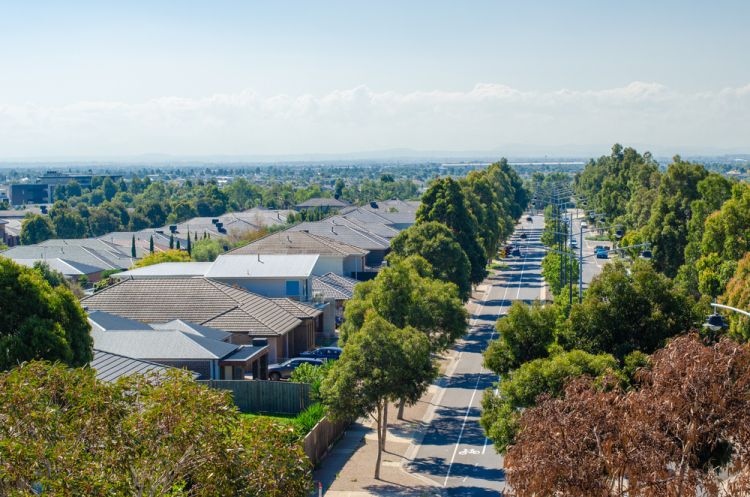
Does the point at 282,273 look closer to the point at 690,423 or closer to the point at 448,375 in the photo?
the point at 448,375

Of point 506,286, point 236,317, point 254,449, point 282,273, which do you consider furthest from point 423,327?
point 506,286

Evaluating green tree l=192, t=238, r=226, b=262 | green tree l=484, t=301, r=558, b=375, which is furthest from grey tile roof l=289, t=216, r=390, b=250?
green tree l=484, t=301, r=558, b=375

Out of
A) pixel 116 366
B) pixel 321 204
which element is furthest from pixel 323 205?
pixel 116 366

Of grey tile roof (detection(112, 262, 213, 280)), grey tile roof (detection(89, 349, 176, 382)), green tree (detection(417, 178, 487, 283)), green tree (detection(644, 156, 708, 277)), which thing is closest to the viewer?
grey tile roof (detection(89, 349, 176, 382))

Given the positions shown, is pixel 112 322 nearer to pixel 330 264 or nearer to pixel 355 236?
pixel 330 264

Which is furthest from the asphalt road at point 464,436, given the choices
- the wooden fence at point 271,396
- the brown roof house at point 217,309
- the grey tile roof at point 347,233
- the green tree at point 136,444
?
the grey tile roof at point 347,233

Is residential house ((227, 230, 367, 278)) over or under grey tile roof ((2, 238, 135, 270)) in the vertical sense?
over

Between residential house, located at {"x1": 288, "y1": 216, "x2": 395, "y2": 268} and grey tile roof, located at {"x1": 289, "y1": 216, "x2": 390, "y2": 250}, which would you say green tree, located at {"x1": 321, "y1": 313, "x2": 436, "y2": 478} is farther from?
grey tile roof, located at {"x1": 289, "y1": 216, "x2": 390, "y2": 250}

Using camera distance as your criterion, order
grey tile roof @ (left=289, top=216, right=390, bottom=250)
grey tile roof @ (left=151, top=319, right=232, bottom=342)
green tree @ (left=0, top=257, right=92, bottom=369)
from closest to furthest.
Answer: green tree @ (left=0, top=257, right=92, bottom=369), grey tile roof @ (left=151, top=319, right=232, bottom=342), grey tile roof @ (left=289, top=216, right=390, bottom=250)
